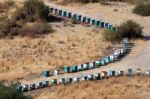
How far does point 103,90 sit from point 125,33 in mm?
12422

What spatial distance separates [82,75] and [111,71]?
196cm

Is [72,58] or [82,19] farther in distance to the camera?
[82,19]

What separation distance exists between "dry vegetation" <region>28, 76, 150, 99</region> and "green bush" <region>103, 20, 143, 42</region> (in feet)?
33.0

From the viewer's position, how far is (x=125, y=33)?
46312mm

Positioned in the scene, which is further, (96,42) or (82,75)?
(96,42)

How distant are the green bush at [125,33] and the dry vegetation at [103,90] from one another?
33.0ft

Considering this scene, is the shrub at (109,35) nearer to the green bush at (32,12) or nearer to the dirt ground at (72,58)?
the dirt ground at (72,58)

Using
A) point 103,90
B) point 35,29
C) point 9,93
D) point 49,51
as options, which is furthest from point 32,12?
point 9,93

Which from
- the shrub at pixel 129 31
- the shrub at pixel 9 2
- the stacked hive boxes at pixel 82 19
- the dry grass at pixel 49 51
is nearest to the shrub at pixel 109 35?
the shrub at pixel 129 31

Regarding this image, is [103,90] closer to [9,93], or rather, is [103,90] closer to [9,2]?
[9,93]

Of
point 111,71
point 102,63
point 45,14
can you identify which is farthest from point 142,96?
point 45,14

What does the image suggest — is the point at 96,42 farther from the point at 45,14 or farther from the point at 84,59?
the point at 45,14

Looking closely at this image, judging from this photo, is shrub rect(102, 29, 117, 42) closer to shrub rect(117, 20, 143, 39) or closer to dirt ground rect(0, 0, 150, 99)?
shrub rect(117, 20, 143, 39)

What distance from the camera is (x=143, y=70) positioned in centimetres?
3841
